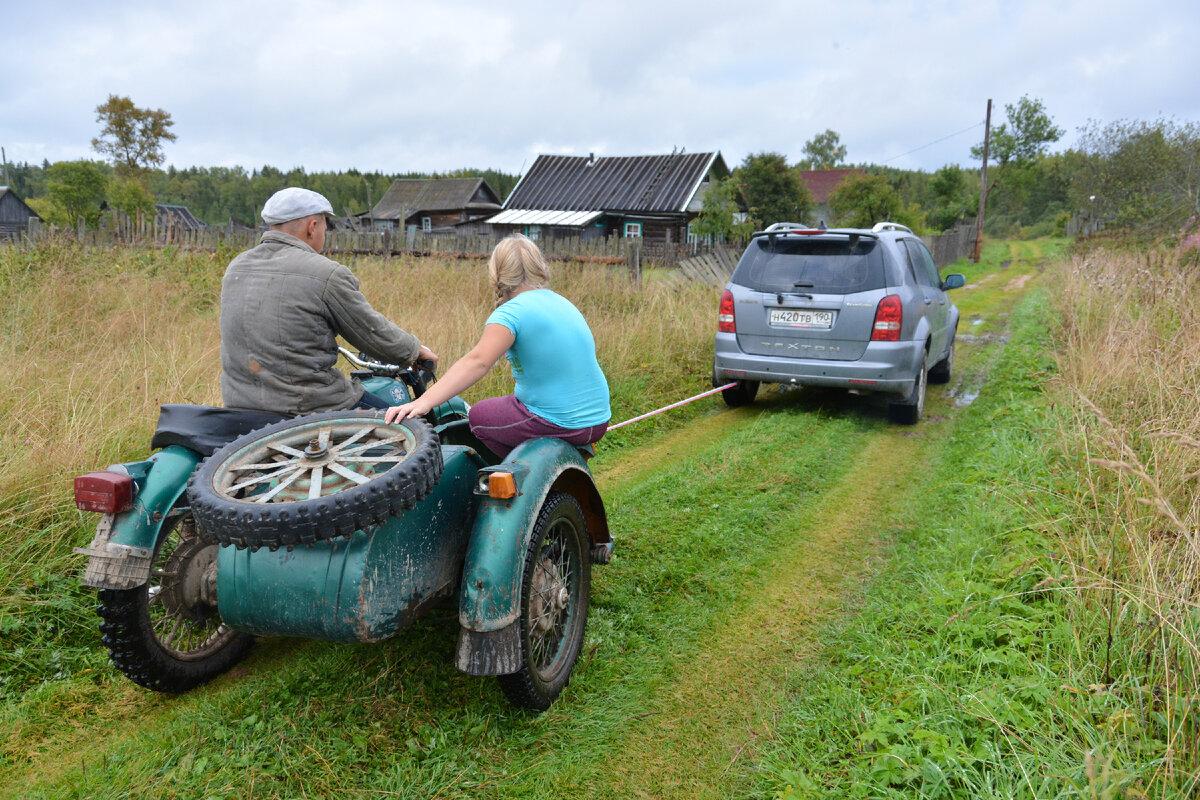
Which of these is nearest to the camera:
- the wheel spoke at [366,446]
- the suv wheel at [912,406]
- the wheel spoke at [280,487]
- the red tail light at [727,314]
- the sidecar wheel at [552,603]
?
the wheel spoke at [280,487]

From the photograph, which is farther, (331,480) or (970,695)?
(970,695)

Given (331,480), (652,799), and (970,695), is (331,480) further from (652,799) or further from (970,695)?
(970,695)

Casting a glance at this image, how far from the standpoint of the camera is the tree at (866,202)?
107ft

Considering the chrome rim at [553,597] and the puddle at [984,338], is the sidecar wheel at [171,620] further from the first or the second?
the puddle at [984,338]

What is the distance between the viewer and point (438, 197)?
6231 cm

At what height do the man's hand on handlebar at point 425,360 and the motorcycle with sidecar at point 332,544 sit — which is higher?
the man's hand on handlebar at point 425,360

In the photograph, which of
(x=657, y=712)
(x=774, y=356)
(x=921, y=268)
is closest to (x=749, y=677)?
(x=657, y=712)

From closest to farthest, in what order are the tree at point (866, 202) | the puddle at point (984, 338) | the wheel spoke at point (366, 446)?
the wheel spoke at point (366, 446) < the puddle at point (984, 338) < the tree at point (866, 202)

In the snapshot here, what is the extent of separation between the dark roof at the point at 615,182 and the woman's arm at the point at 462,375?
34845 millimetres

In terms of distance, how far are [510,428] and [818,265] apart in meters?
4.99

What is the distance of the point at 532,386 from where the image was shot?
324 cm

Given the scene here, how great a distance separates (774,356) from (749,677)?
4.59 meters

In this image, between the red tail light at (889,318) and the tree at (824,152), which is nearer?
the red tail light at (889,318)

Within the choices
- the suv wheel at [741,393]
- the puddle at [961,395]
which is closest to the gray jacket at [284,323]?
the suv wheel at [741,393]
